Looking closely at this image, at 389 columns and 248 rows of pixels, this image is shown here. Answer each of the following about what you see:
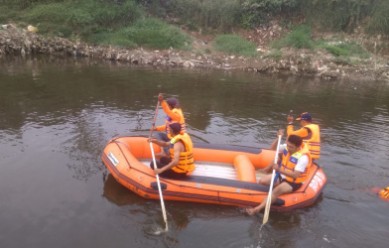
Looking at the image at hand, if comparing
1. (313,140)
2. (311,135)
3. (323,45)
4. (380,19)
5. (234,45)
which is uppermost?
(380,19)

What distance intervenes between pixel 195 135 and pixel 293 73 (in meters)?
11.6

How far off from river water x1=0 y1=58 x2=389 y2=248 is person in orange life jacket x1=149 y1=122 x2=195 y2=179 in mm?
625

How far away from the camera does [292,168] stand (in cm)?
770

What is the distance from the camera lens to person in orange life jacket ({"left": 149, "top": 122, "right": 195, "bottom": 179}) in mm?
7805

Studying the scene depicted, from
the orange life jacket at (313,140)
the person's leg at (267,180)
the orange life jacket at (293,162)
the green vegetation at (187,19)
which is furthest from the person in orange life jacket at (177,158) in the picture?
the green vegetation at (187,19)

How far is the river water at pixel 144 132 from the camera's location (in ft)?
23.4

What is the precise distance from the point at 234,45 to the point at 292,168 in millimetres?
17274

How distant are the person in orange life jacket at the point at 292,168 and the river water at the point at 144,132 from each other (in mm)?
430

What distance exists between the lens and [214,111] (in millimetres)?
14281

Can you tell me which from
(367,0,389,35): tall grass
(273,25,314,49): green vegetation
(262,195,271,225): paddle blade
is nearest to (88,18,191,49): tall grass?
(273,25,314,49): green vegetation

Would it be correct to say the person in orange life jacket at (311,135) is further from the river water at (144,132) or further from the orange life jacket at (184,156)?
the orange life jacket at (184,156)

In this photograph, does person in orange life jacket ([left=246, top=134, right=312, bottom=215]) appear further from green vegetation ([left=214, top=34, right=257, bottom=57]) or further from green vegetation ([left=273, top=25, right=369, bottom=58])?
green vegetation ([left=273, top=25, right=369, bottom=58])

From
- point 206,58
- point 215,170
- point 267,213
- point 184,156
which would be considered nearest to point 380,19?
point 206,58

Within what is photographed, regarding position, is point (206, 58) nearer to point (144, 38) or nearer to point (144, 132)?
point (144, 38)
